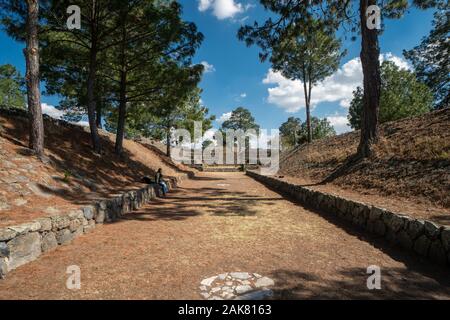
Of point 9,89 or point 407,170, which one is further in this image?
point 9,89

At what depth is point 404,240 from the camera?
4832mm

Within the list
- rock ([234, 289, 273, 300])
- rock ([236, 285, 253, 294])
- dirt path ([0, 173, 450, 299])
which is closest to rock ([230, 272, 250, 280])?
dirt path ([0, 173, 450, 299])

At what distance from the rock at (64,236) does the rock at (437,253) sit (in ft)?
21.7

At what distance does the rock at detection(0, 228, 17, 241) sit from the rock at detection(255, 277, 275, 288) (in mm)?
3718

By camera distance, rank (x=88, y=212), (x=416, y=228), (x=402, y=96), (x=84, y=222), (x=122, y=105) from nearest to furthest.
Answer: (x=416, y=228), (x=84, y=222), (x=88, y=212), (x=122, y=105), (x=402, y=96)

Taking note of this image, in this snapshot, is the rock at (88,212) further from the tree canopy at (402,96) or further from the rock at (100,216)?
the tree canopy at (402,96)

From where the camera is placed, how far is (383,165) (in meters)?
9.52

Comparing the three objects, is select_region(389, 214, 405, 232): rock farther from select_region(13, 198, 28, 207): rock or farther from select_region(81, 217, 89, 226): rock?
select_region(13, 198, 28, 207): rock

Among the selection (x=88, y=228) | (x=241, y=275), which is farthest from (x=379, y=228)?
(x=88, y=228)

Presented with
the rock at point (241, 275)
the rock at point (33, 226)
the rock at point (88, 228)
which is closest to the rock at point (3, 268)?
the rock at point (33, 226)

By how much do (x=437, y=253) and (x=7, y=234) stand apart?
6608 millimetres

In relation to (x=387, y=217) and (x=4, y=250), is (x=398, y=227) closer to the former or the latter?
(x=387, y=217)

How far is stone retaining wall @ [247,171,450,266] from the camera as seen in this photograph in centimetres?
412
